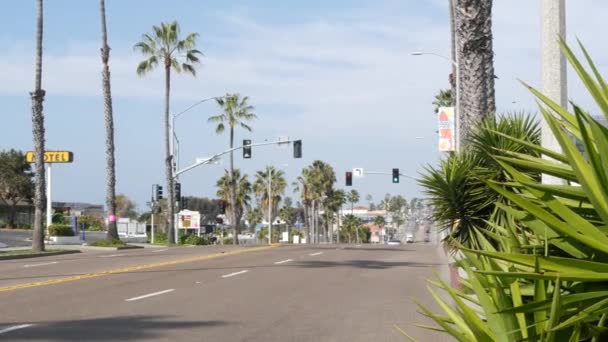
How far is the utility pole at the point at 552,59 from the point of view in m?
8.50

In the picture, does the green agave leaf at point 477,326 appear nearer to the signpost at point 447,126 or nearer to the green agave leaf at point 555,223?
the green agave leaf at point 555,223

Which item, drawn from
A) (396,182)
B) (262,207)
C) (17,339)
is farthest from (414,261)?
(262,207)

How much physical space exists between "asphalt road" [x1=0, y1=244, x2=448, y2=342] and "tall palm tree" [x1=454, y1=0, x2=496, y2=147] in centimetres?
431

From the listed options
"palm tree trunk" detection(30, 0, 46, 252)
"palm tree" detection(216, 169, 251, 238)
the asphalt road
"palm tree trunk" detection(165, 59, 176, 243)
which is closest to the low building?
"palm tree" detection(216, 169, 251, 238)

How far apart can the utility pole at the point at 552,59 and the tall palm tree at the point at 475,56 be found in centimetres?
992

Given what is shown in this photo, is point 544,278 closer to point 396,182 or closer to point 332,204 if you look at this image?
point 396,182

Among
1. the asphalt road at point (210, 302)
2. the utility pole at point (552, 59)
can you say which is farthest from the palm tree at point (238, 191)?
the utility pole at point (552, 59)

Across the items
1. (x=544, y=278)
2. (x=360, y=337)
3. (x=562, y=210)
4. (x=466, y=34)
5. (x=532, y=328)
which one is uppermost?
(x=466, y=34)

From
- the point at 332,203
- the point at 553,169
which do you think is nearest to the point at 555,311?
the point at 553,169

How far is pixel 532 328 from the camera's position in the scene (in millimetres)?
4512

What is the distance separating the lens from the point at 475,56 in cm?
1922

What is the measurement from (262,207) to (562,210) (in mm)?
113586

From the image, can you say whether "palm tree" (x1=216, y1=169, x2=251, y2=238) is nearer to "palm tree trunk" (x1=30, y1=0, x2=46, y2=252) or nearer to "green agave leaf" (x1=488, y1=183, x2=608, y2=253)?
"palm tree trunk" (x1=30, y1=0, x2=46, y2=252)

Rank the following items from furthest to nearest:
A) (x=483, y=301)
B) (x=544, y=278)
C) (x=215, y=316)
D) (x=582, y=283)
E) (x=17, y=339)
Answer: (x=215, y=316) → (x=17, y=339) → (x=483, y=301) → (x=582, y=283) → (x=544, y=278)
